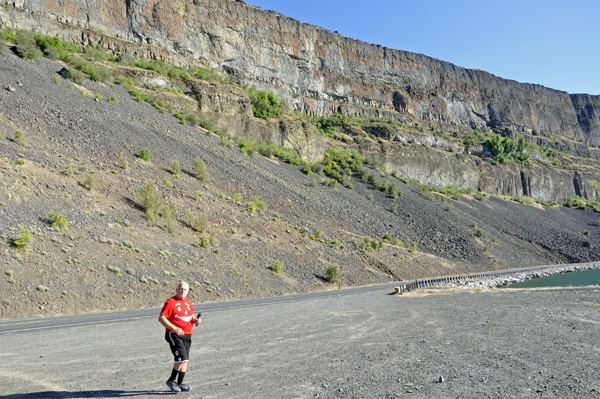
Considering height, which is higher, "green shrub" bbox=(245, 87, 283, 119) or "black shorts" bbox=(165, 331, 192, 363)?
"green shrub" bbox=(245, 87, 283, 119)

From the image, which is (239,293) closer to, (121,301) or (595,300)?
(121,301)

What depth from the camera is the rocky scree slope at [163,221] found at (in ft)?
61.6

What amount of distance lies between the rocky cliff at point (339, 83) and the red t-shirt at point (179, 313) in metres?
49.7

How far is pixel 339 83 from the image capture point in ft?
308

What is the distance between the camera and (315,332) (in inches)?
460

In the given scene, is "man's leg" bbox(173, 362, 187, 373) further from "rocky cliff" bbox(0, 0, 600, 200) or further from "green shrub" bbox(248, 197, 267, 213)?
"rocky cliff" bbox(0, 0, 600, 200)

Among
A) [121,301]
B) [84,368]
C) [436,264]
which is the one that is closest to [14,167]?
[121,301]

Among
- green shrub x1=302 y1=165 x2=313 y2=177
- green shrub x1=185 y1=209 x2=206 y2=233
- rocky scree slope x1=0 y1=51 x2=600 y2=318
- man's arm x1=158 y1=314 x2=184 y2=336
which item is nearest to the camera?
man's arm x1=158 y1=314 x2=184 y2=336

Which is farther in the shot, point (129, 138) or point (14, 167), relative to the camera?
point (129, 138)

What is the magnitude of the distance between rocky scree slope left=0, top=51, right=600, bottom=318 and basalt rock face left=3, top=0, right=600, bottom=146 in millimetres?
21931

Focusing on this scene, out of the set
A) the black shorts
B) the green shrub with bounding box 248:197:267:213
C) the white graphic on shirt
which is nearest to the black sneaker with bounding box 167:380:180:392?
the black shorts

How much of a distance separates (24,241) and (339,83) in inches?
3313

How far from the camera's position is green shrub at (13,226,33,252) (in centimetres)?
1747

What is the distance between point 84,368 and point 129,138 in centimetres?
3109
